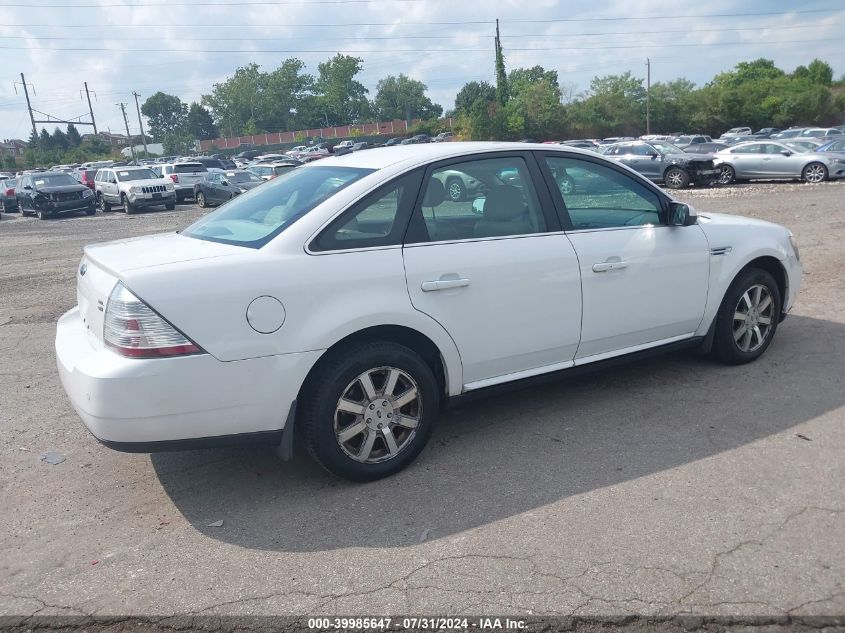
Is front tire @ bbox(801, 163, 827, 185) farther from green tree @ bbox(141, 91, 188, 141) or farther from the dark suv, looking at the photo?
green tree @ bbox(141, 91, 188, 141)

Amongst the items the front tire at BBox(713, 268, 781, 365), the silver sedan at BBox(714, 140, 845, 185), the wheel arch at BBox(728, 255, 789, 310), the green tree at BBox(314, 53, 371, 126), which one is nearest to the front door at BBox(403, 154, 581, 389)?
the front tire at BBox(713, 268, 781, 365)

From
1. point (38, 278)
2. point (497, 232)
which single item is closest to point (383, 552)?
point (497, 232)

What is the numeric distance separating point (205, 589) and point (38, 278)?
33.2 feet

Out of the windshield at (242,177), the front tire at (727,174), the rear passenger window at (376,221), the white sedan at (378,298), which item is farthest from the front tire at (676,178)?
the rear passenger window at (376,221)

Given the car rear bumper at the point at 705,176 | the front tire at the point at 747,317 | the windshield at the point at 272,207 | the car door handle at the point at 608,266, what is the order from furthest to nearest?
the car rear bumper at the point at 705,176 → the front tire at the point at 747,317 → the car door handle at the point at 608,266 → the windshield at the point at 272,207

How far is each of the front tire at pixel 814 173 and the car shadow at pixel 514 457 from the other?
19985mm

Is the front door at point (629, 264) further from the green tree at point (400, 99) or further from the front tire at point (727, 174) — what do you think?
the green tree at point (400, 99)

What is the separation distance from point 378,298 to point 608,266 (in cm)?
157

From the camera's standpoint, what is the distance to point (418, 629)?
277 cm

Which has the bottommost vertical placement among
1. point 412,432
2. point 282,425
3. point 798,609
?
point 798,609

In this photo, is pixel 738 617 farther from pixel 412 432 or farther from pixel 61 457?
pixel 61 457

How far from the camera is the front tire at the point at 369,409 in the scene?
3.70m

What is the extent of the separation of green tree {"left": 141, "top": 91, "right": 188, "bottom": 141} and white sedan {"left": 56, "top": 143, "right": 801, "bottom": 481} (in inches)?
6372

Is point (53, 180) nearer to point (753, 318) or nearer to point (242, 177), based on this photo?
point (242, 177)
